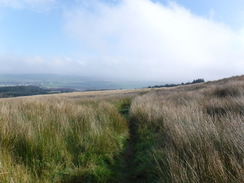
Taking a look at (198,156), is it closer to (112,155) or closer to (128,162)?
(128,162)

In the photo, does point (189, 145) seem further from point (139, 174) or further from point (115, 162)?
point (115, 162)

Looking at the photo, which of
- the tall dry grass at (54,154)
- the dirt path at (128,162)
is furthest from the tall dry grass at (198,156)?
the tall dry grass at (54,154)

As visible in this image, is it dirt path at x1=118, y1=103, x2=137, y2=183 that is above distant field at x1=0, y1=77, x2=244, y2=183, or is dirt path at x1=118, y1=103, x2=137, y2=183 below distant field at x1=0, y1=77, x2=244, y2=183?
below

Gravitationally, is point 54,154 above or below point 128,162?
above

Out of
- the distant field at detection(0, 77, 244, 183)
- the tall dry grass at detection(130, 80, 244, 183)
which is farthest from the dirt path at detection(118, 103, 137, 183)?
the tall dry grass at detection(130, 80, 244, 183)

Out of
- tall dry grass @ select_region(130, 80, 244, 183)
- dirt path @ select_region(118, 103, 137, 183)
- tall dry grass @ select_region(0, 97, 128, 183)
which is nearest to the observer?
tall dry grass @ select_region(130, 80, 244, 183)

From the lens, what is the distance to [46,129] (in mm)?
3670

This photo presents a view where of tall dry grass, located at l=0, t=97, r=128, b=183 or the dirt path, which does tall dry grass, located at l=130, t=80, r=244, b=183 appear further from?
tall dry grass, located at l=0, t=97, r=128, b=183

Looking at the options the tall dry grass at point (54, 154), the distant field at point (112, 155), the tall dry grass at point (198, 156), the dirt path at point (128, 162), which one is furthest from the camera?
the dirt path at point (128, 162)

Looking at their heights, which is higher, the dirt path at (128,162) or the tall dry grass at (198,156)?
the tall dry grass at (198,156)

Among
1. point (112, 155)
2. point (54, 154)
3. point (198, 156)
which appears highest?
point (198, 156)

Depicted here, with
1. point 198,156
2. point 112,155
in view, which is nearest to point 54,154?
point 112,155

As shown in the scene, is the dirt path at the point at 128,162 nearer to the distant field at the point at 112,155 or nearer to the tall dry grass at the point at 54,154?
the distant field at the point at 112,155

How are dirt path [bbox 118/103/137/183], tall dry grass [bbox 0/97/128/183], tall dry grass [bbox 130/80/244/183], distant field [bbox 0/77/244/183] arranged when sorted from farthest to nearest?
dirt path [bbox 118/103/137/183], tall dry grass [bbox 0/97/128/183], distant field [bbox 0/77/244/183], tall dry grass [bbox 130/80/244/183]
